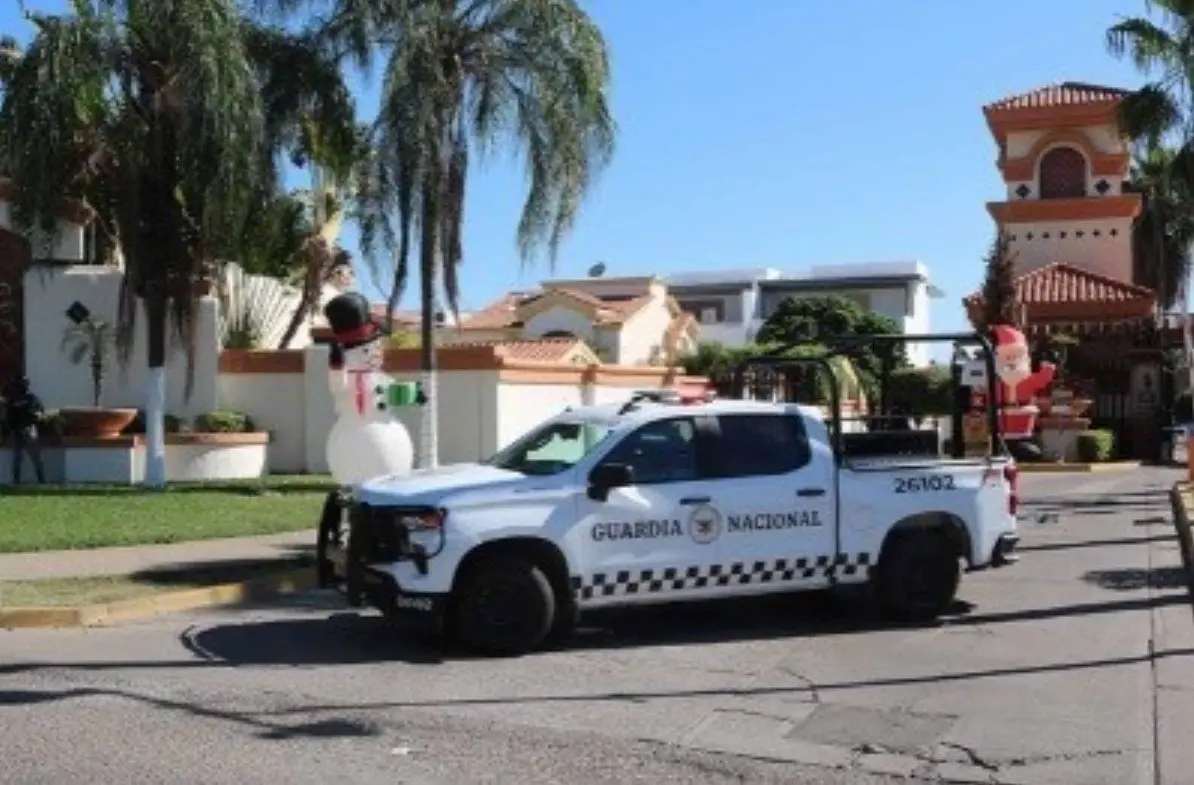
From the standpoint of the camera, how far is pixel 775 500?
10781 millimetres

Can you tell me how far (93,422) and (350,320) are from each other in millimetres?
12196

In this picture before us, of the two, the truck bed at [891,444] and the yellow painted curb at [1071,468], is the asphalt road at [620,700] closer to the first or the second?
the truck bed at [891,444]

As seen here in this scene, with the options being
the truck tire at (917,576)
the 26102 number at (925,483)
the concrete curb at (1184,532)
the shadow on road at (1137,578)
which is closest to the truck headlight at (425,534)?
the truck tire at (917,576)

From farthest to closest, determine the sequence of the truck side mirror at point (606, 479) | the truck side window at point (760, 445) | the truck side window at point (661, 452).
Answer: the truck side window at point (760, 445)
the truck side window at point (661, 452)
the truck side mirror at point (606, 479)

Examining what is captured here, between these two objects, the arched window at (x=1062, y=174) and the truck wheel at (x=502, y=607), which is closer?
the truck wheel at (x=502, y=607)

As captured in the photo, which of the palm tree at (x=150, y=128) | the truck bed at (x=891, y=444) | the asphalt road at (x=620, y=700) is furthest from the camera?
the palm tree at (x=150, y=128)

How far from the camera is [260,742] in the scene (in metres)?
7.61

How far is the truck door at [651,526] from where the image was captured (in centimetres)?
1023

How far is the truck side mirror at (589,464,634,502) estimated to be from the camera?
10141mm

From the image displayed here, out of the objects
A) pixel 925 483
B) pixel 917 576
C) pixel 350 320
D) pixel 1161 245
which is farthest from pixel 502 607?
pixel 1161 245

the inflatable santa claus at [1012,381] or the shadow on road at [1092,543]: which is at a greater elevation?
the inflatable santa claus at [1012,381]

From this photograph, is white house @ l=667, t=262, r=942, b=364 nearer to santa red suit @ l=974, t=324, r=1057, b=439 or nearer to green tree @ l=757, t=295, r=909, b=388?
green tree @ l=757, t=295, r=909, b=388

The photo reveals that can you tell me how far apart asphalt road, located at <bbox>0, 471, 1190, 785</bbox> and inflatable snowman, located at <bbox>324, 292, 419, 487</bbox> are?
1.30 meters

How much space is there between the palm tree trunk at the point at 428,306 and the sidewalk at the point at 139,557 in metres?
5.32
